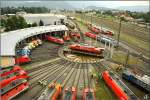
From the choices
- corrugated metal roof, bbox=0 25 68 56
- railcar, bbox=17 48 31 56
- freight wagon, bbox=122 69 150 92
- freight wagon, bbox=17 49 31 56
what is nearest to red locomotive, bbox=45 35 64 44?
corrugated metal roof, bbox=0 25 68 56

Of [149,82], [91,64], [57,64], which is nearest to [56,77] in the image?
[57,64]

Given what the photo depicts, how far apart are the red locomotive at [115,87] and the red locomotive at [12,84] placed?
38.2 ft

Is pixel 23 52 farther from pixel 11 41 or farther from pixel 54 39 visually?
pixel 54 39

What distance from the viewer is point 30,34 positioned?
4672 centimetres

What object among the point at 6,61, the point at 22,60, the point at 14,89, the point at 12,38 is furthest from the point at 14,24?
the point at 14,89

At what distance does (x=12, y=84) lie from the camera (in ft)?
80.8

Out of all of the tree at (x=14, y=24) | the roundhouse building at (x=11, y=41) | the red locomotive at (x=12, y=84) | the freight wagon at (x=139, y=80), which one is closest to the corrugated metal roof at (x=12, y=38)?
the roundhouse building at (x=11, y=41)

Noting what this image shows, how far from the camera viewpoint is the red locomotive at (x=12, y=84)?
2336 cm

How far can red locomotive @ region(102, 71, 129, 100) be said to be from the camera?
74.6 feet

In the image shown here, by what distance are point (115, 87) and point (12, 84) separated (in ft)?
45.6

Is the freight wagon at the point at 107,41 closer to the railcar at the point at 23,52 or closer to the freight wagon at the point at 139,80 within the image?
the freight wagon at the point at 139,80

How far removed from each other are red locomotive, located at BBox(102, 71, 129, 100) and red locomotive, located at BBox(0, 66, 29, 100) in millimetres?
11636

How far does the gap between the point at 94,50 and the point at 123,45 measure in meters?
13.2

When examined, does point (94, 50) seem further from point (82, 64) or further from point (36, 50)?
point (36, 50)
